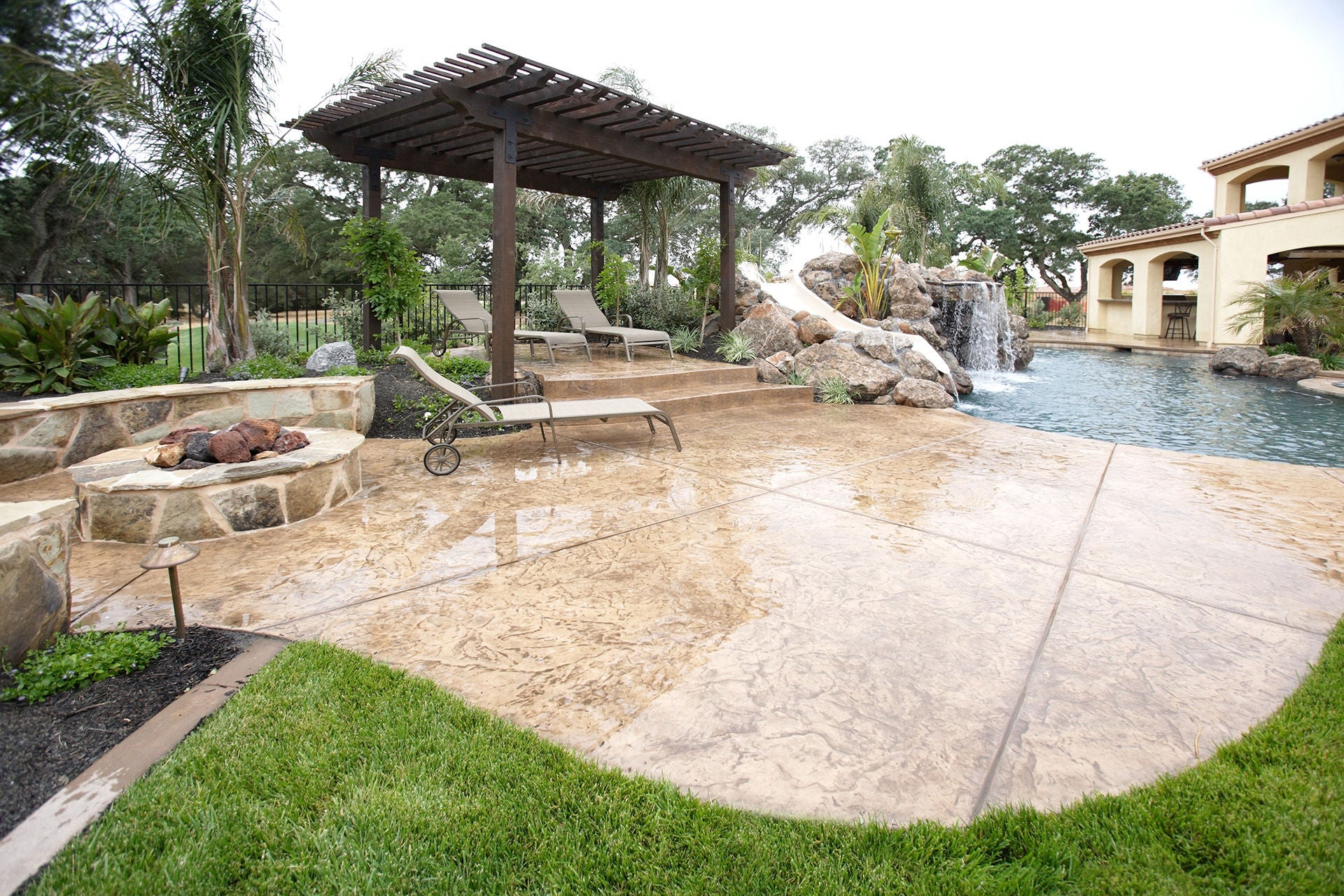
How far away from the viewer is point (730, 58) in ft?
96.6

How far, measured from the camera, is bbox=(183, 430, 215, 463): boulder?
4156 millimetres

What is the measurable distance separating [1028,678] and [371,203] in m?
9.80

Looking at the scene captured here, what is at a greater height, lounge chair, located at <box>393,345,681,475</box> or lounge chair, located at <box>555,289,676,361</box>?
lounge chair, located at <box>555,289,676,361</box>

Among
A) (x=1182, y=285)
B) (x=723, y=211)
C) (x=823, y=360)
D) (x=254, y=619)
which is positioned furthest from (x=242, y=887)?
(x=1182, y=285)

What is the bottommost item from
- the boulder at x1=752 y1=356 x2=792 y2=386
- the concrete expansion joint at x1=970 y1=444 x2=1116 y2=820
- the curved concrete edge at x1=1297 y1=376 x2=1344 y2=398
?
the concrete expansion joint at x1=970 y1=444 x2=1116 y2=820

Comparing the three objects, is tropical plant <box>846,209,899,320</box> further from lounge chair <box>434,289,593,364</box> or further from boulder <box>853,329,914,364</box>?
lounge chair <box>434,289,593,364</box>

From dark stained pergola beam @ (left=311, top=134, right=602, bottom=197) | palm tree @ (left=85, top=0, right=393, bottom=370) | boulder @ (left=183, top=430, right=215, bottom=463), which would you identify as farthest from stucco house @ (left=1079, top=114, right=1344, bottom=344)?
boulder @ (left=183, top=430, right=215, bottom=463)

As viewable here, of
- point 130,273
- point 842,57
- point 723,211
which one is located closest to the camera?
point 723,211

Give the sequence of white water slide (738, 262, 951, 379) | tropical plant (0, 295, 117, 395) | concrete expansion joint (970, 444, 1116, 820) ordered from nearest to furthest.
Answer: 1. concrete expansion joint (970, 444, 1116, 820)
2. tropical plant (0, 295, 117, 395)
3. white water slide (738, 262, 951, 379)

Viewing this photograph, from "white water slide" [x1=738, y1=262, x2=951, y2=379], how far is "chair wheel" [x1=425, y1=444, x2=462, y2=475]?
730 centimetres

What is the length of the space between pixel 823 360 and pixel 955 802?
8.65m

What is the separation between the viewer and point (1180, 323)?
22.2 m

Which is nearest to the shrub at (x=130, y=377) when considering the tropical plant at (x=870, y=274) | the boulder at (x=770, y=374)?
the boulder at (x=770, y=374)

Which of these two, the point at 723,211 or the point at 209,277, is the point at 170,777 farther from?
the point at 723,211
